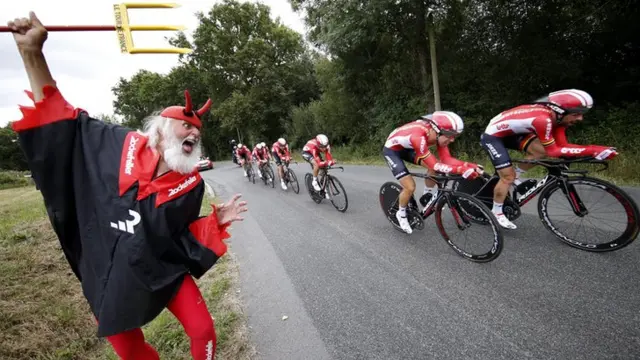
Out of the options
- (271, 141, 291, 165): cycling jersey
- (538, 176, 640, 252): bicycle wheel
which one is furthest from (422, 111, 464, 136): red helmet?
(271, 141, 291, 165): cycling jersey

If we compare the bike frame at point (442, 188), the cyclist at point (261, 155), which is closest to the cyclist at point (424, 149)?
the bike frame at point (442, 188)

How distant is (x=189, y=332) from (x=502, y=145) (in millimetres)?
4047

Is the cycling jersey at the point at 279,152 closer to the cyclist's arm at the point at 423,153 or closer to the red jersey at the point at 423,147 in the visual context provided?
the red jersey at the point at 423,147

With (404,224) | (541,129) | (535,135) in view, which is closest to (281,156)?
(404,224)

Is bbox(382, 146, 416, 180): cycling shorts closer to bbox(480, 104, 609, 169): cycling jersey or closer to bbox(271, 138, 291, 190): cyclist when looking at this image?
bbox(480, 104, 609, 169): cycling jersey

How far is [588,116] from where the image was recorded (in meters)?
9.38

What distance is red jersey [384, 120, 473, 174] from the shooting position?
3.44 m

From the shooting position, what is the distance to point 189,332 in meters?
1.73

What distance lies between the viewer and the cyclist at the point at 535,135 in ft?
10.6

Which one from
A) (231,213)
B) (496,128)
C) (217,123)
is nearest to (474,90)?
(496,128)

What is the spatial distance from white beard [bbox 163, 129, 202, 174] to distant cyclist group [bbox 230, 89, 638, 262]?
9.14 ft

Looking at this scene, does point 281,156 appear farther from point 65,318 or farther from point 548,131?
point 548,131

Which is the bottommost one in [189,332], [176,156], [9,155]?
[189,332]

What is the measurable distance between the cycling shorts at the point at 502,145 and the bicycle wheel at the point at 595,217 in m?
0.56
